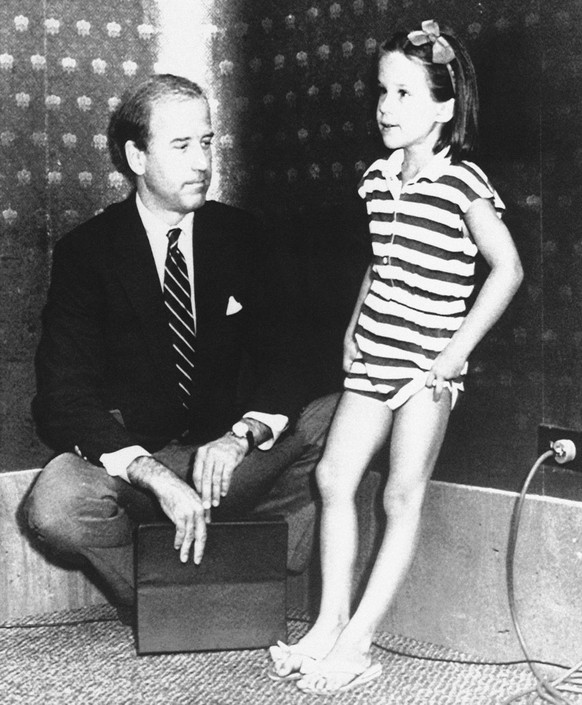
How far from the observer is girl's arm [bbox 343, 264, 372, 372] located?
2.01m

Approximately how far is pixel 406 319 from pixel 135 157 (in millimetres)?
671

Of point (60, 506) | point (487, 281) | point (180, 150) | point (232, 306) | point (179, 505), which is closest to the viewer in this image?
point (487, 281)

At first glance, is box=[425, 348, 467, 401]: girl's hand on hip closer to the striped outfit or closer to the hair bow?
the striped outfit

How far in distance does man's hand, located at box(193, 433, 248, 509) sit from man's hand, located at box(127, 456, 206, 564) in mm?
35

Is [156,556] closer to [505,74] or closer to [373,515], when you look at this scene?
[373,515]

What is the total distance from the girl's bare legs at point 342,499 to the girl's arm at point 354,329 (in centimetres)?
8

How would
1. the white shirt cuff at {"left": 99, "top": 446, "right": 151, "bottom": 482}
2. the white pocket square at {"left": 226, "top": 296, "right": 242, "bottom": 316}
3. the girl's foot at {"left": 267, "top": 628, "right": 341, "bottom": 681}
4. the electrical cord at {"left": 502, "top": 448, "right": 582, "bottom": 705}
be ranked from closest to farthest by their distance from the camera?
the electrical cord at {"left": 502, "top": 448, "right": 582, "bottom": 705} → the girl's foot at {"left": 267, "top": 628, "right": 341, "bottom": 681} → the white shirt cuff at {"left": 99, "top": 446, "right": 151, "bottom": 482} → the white pocket square at {"left": 226, "top": 296, "right": 242, "bottom": 316}

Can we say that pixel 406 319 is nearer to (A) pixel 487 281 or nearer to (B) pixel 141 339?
(A) pixel 487 281

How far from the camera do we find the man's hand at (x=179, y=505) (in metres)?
1.89

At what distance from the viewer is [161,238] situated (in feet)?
7.08

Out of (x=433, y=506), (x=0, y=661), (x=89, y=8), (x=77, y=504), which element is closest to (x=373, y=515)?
(x=433, y=506)

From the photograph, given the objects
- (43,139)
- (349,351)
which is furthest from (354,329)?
(43,139)

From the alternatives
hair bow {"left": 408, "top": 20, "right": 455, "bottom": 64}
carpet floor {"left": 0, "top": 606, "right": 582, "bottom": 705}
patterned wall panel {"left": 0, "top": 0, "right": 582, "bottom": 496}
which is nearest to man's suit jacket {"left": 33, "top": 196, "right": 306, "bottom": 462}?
patterned wall panel {"left": 0, "top": 0, "right": 582, "bottom": 496}

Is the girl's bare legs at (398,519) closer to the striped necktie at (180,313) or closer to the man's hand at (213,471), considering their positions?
the man's hand at (213,471)
